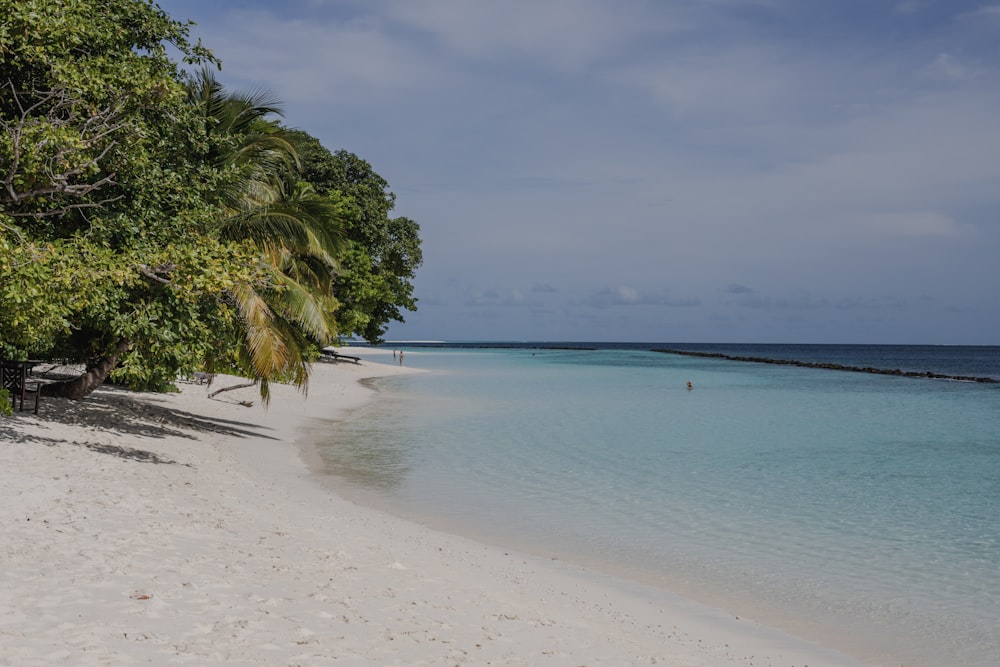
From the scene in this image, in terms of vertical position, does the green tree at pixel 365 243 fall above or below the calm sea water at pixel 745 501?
above

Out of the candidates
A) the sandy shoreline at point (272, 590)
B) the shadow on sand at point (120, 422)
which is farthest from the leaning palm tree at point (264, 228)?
the sandy shoreline at point (272, 590)

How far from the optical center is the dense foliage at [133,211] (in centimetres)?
1052

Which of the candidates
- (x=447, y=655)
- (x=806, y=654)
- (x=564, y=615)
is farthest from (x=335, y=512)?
(x=806, y=654)

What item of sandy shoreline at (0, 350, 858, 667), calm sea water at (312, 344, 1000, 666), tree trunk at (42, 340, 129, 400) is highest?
tree trunk at (42, 340, 129, 400)

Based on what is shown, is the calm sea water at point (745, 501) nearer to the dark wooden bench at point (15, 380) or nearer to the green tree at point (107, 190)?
the green tree at point (107, 190)

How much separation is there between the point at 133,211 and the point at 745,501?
40.5 feet

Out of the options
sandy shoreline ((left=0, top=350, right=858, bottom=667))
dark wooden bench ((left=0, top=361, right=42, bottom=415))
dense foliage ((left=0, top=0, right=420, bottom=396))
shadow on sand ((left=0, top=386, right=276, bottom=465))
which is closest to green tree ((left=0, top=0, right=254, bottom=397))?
dense foliage ((left=0, top=0, right=420, bottom=396))

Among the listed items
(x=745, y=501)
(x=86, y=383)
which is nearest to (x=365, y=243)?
(x=86, y=383)

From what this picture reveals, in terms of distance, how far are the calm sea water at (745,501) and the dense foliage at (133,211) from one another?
163 inches

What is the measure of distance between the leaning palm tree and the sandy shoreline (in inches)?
149

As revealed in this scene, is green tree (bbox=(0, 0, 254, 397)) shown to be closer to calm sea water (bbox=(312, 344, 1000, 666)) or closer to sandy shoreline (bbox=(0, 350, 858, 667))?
sandy shoreline (bbox=(0, 350, 858, 667))

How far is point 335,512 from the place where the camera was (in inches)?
437

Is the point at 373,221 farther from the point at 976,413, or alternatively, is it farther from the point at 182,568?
the point at 182,568

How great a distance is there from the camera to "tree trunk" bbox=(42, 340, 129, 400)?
15.9 meters
